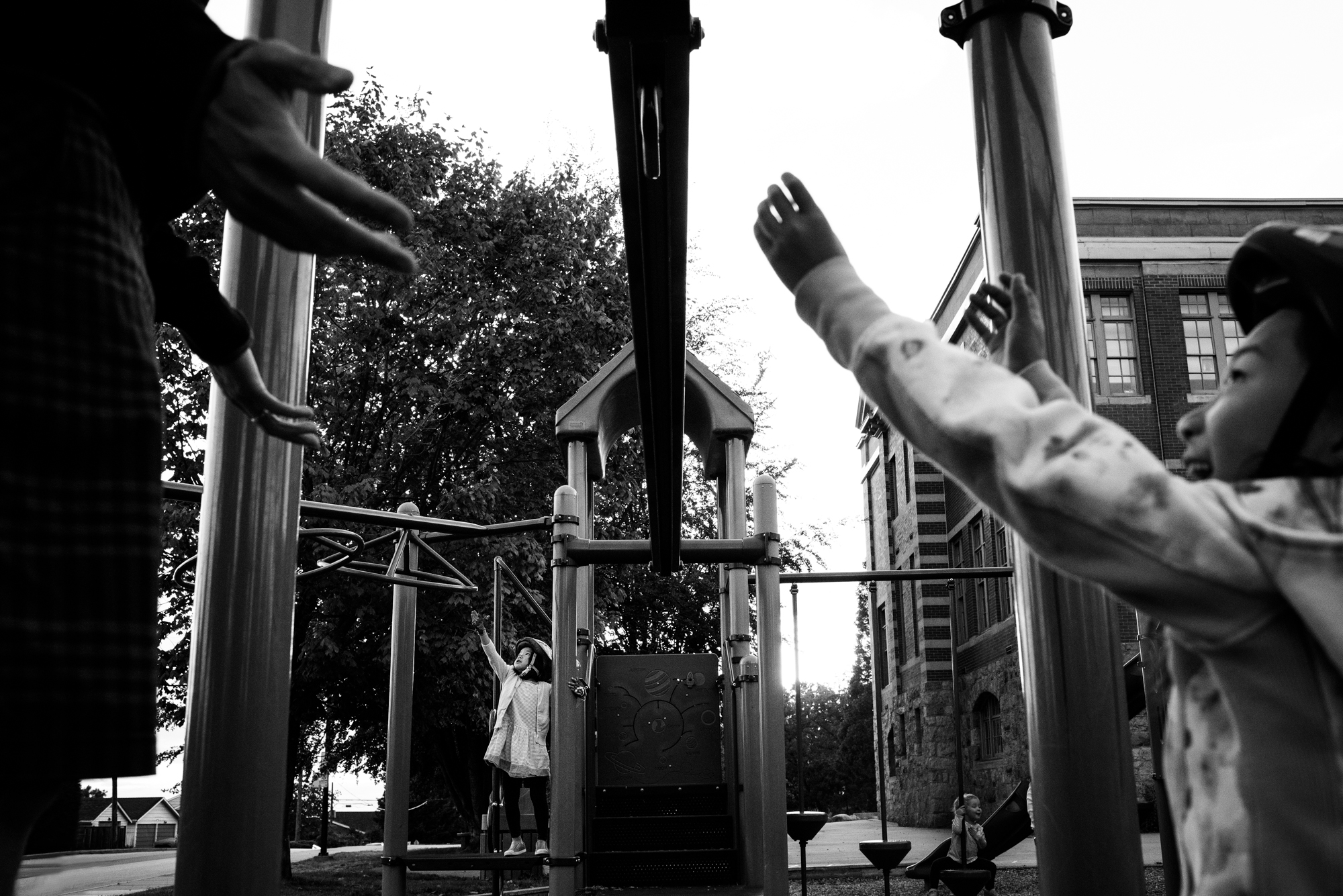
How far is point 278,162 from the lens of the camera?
Answer: 109 centimetres

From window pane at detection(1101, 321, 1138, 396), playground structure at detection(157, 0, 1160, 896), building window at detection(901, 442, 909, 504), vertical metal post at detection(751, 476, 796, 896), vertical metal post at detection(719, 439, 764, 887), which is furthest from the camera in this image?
building window at detection(901, 442, 909, 504)

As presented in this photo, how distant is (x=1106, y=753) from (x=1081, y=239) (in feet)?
77.3

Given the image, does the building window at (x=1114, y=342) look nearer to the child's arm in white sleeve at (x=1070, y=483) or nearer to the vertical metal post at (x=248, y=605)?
the vertical metal post at (x=248, y=605)

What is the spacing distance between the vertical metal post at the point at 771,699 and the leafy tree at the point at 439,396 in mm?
7989

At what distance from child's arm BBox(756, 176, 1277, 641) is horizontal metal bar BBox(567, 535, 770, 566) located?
6.14m

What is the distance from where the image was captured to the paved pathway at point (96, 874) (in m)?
15.8

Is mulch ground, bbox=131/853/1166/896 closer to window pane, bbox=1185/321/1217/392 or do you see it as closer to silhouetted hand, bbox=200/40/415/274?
silhouetted hand, bbox=200/40/415/274

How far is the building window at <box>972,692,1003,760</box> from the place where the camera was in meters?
26.5

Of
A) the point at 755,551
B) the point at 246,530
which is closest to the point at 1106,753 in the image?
the point at 246,530

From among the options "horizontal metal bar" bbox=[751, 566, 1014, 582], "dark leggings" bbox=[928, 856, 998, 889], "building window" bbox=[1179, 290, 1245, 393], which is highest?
"building window" bbox=[1179, 290, 1245, 393]

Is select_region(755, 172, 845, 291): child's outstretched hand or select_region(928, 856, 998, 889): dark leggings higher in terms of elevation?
select_region(755, 172, 845, 291): child's outstretched hand

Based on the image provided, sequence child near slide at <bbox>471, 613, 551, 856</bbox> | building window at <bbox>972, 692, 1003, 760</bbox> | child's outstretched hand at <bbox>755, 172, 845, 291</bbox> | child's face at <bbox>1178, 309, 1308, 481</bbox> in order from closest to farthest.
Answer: child's face at <bbox>1178, 309, 1308, 481</bbox>
child's outstretched hand at <bbox>755, 172, 845, 291</bbox>
child near slide at <bbox>471, 613, 551, 856</bbox>
building window at <bbox>972, 692, 1003, 760</bbox>

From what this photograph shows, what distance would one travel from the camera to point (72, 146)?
40.0 inches

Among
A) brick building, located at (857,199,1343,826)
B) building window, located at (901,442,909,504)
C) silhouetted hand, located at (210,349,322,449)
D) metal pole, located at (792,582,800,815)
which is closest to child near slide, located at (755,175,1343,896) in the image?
silhouetted hand, located at (210,349,322,449)
